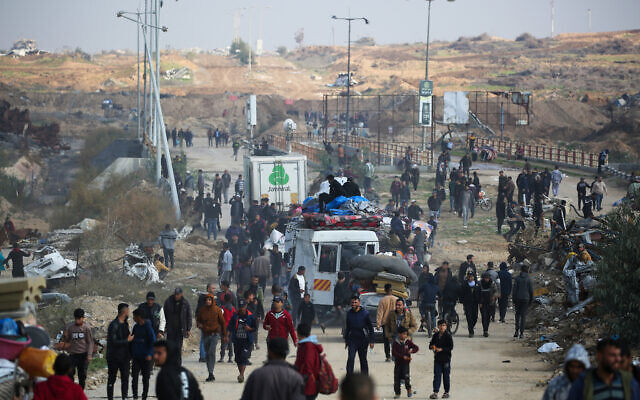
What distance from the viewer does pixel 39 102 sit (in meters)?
101

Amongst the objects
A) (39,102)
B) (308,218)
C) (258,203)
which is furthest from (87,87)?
(308,218)

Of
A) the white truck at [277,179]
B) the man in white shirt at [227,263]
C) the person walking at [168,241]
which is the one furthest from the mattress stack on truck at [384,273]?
the white truck at [277,179]

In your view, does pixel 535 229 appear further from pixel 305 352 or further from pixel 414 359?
pixel 305 352

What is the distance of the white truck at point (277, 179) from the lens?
27.5 m

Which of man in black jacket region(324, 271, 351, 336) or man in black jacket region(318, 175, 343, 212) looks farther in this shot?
man in black jacket region(318, 175, 343, 212)

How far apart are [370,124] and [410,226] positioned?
6003 cm

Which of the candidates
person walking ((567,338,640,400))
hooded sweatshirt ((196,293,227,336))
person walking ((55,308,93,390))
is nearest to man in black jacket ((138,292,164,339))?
hooded sweatshirt ((196,293,227,336))

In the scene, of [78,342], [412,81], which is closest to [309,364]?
[78,342]

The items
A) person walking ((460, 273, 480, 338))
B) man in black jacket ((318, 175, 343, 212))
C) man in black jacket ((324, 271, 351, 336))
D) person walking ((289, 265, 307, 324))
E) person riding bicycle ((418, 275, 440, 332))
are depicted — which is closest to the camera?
person riding bicycle ((418, 275, 440, 332))

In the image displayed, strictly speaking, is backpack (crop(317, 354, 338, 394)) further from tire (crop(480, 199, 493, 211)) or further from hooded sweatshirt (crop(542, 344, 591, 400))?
tire (crop(480, 199, 493, 211))

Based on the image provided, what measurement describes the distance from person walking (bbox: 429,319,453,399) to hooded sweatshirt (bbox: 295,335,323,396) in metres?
2.90

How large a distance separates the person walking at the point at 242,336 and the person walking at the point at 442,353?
2823mm

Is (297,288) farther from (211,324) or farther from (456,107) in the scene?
(456,107)

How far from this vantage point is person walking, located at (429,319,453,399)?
11172mm
